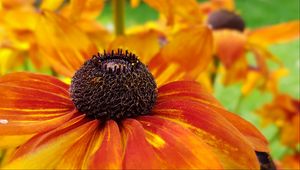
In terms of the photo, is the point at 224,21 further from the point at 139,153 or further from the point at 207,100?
the point at 139,153

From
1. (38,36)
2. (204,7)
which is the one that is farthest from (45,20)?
(204,7)

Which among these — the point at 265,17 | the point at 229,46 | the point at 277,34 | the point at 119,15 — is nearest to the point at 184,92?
the point at 119,15

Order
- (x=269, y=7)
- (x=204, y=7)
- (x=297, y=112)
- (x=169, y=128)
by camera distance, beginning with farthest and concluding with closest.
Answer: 1. (x=269, y=7)
2. (x=204, y=7)
3. (x=297, y=112)
4. (x=169, y=128)

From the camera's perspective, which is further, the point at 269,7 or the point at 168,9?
the point at 269,7

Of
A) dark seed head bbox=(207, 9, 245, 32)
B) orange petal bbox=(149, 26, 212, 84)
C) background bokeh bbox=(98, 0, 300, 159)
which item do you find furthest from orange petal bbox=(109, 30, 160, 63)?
background bokeh bbox=(98, 0, 300, 159)

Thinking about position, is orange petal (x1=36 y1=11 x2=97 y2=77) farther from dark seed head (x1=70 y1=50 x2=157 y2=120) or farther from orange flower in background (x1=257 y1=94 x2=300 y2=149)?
orange flower in background (x1=257 y1=94 x2=300 y2=149)

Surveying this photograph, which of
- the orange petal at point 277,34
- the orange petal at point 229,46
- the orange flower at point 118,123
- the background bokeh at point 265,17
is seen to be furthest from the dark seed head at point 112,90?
the background bokeh at point 265,17

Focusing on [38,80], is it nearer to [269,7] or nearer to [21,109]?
[21,109]
